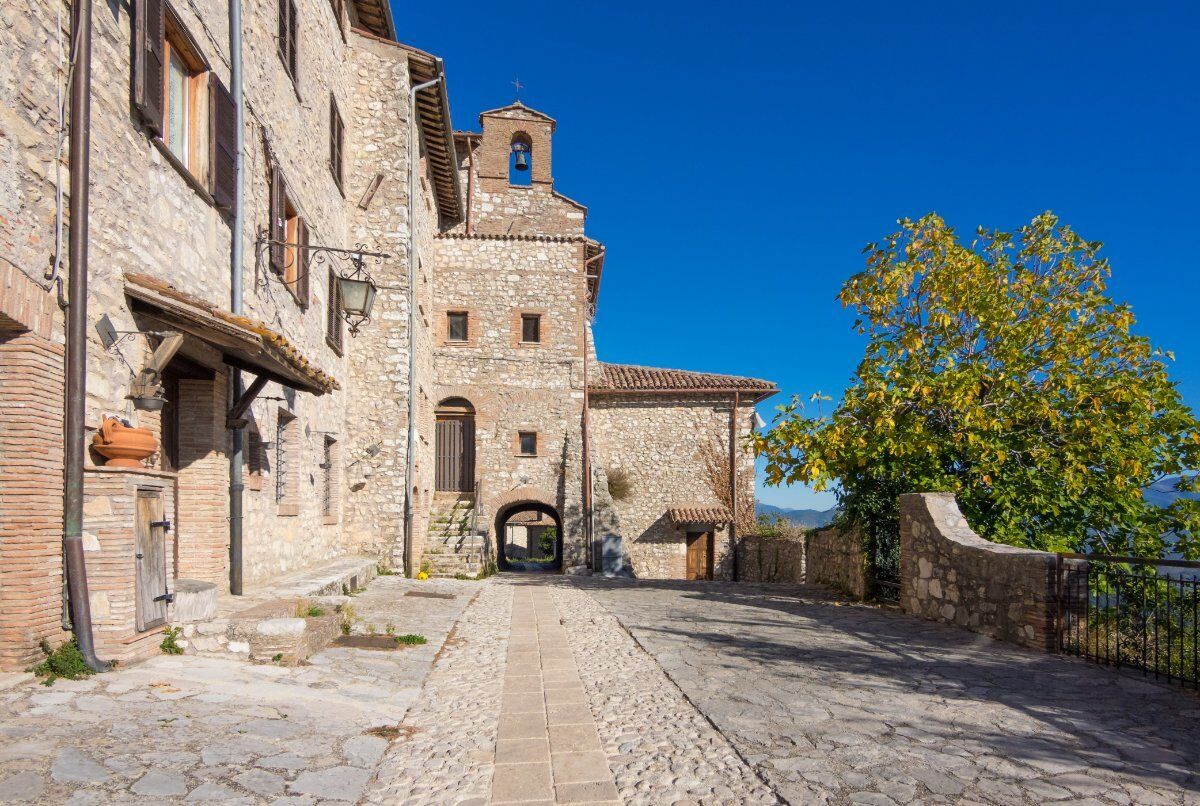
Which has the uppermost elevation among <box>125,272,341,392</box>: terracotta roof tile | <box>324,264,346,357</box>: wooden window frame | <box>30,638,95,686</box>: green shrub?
<box>324,264,346,357</box>: wooden window frame

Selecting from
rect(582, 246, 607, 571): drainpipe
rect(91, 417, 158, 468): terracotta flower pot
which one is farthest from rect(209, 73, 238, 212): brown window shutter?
rect(582, 246, 607, 571): drainpipe

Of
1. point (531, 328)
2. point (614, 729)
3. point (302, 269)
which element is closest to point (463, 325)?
point (531, 328)

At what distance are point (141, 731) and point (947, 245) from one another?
10556mm

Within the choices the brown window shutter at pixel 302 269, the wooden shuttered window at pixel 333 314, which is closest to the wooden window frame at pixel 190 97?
the brown window shutter at pixel 302 269

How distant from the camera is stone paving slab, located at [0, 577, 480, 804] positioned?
3.43 meters

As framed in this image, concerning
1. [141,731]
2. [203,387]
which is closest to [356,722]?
[141,731]

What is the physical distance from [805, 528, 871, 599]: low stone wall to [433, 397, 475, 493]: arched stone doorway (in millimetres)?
9466

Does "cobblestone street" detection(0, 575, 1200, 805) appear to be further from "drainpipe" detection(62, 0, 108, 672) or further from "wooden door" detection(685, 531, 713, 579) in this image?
"wooden door" detection(685, 531, 713, 579)

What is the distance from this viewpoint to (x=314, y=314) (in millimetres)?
12352

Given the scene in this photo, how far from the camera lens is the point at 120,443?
528 centimetres

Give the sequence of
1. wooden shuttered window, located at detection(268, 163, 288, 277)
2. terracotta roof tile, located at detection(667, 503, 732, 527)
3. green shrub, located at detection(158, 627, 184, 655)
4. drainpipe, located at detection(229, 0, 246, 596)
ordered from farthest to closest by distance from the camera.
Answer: terracotta roof tile, located at detection(667, 503, 732, 527)
wooden shuttered window, located at detection(268, 163, 288, 277)
drainpipe, located at detection(229, 0, 246, 596)
green shrub, located at detection(158, 627, 184, 655)

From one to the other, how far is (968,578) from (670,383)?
15.0 m

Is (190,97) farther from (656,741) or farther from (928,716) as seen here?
(928,716)

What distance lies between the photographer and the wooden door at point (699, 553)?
75.3 feet
